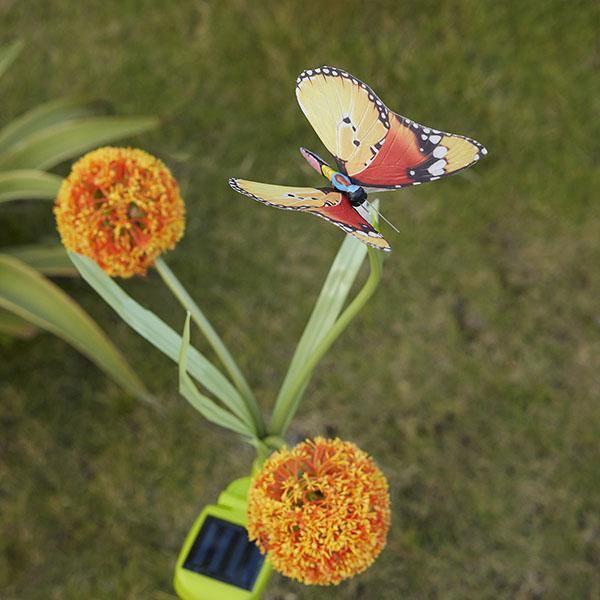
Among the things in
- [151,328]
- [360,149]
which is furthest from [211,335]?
[360,149]

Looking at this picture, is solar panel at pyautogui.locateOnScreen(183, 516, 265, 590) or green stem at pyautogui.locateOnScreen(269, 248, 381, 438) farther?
solar panel at pyautogui.locateOnScreen(183, 516, 265, 590)

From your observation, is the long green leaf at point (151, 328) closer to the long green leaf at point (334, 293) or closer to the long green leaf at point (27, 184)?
the long green leaf at point (334, 293)

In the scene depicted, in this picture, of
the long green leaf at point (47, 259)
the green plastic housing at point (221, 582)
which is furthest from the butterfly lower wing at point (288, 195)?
the long green leaf at point (47, 259)

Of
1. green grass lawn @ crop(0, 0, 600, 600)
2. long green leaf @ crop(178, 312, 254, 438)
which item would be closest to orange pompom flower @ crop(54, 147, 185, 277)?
long green leaf @ crop(178, 312, 254, 438)

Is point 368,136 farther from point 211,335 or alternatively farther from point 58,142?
point 58,142

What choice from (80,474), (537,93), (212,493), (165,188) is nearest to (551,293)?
(537,93)

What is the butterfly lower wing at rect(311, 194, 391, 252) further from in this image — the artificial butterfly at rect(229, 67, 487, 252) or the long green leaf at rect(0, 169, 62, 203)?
the long green leaf at rect(0, 169, 62, 203)
